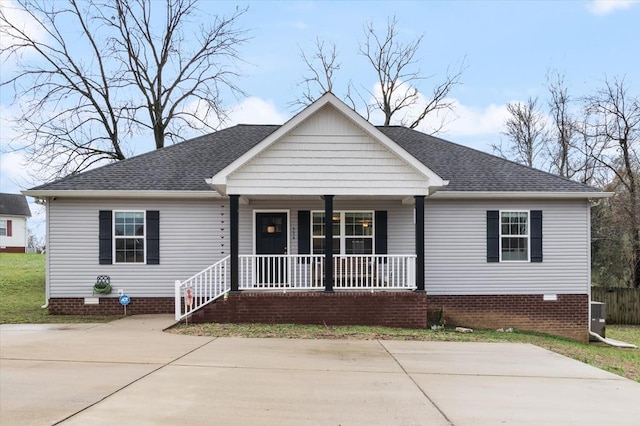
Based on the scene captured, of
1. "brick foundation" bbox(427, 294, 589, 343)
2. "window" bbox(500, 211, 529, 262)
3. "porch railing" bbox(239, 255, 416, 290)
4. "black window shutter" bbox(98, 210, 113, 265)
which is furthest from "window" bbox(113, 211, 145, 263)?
"window" bbox(500, 211, 529, 262)

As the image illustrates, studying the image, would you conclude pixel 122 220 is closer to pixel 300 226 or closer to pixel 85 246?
pixel 85 246

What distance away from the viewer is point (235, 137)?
51.1ft

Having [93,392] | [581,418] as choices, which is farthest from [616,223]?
[93,392]

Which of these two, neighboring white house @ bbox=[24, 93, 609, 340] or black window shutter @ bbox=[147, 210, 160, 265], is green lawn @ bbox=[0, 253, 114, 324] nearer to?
neighboring white house @ bbox=[24, 93, 609, 340]

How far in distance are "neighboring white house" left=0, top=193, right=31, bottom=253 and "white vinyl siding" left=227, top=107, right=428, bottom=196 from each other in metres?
35.1

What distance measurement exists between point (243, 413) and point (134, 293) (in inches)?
329

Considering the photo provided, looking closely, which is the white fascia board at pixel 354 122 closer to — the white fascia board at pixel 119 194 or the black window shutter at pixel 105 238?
the white fascia board at pixel 119 194

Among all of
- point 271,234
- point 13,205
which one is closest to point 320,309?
point 271,234

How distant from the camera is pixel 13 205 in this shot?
129ft

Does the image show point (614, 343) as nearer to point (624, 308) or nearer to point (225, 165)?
point (624, 308)

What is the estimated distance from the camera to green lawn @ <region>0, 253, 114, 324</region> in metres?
11.2

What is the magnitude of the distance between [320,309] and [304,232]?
8.44 feet

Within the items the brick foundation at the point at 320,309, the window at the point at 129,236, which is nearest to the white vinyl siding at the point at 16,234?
the window at the point at 129,236

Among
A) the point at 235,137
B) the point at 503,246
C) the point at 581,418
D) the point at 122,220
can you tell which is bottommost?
the point at 581,418
